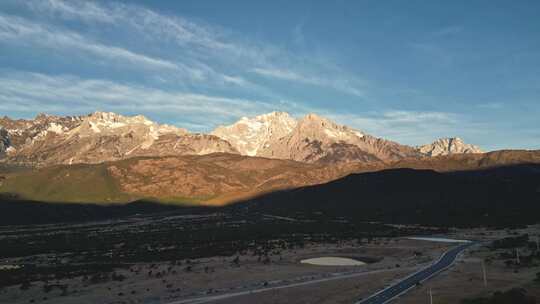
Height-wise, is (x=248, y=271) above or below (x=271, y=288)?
above

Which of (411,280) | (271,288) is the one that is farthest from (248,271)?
(411,280)

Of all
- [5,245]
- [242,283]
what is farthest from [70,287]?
[5,245]

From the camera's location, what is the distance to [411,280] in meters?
61.4

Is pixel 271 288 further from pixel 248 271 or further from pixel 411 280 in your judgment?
pixel 411 280

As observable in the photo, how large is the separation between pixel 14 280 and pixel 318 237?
77.6 m

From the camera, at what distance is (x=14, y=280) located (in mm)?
72500

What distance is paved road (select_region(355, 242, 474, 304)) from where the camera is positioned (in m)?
51.2

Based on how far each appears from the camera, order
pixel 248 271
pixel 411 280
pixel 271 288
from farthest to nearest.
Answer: pixel 248 271
pixel 411 280
pixel 271 288

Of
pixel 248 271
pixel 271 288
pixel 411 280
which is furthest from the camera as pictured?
pixel 248 271

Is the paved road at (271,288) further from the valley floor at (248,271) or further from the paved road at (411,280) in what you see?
the paved road at (411,280)

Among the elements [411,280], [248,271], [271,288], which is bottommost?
[271,288]

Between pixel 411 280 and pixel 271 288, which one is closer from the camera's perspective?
pixel 271 288

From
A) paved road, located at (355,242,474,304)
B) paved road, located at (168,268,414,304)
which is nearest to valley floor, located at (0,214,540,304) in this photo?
paved road, located at (168,268,414,304)

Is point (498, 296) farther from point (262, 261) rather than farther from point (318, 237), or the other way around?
point (318, 237)
